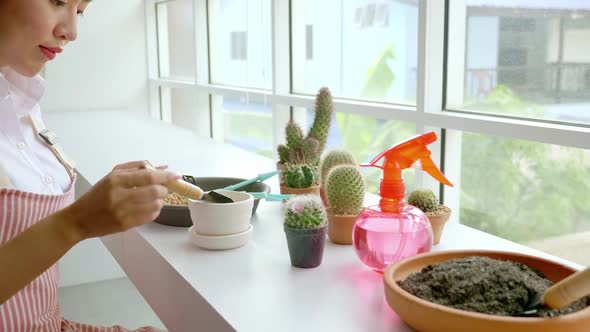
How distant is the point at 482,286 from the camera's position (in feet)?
2.39

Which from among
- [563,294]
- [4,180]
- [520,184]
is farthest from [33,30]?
[520,184]

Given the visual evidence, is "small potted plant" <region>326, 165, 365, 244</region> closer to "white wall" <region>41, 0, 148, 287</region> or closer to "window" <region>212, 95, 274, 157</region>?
"window" <region>212, 95, 274, 157</region>

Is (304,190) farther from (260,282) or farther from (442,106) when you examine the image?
(442,106)

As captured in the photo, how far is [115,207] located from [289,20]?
206 centimetres

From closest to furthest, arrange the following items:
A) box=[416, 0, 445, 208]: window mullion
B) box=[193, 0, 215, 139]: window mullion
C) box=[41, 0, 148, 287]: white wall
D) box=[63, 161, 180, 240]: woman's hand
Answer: box=[63, 161, 180, 240]: woman's hand → box=[416, 0, 445, 208]: window mullion → box=[193, 0, 215, 139]: window mullion → box=[41, 0, 148, 287]: white wall

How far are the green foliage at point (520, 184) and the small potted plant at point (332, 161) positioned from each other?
26.6 inches

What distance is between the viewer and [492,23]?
1759 mm

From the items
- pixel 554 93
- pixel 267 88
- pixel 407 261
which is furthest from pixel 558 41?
pixel 267 88

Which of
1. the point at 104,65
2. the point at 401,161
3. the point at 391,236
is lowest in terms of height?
the point at 391,236

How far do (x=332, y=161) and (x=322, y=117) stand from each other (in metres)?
0.19

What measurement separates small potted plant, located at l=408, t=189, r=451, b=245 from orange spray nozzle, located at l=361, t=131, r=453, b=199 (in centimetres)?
12

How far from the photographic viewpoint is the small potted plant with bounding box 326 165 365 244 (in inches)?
42.3

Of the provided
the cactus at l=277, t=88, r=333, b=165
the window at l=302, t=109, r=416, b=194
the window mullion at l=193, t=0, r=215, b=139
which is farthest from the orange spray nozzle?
the window mullion at l=193, t=0, r=215, b=139

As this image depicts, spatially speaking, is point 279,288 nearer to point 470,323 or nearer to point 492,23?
point 470,323
